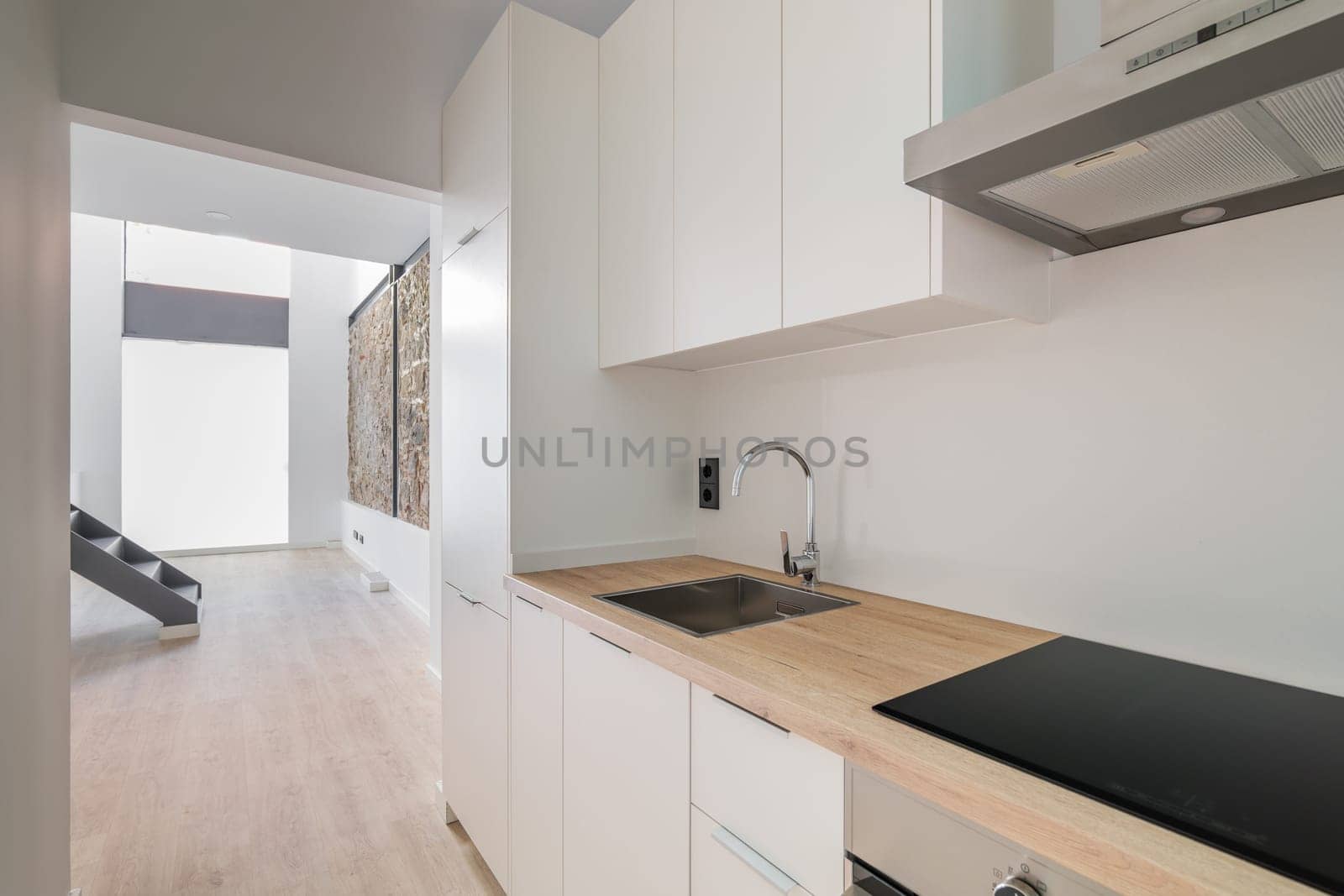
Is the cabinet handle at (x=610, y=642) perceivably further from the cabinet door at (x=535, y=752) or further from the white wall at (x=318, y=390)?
the white wall at (x=318, y=390)

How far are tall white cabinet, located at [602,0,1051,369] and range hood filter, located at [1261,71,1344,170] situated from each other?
394mm

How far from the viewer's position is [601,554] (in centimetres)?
193

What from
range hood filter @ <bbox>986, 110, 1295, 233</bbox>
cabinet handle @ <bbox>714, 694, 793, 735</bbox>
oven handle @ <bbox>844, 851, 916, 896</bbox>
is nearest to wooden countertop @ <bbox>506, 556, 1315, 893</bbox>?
cabinet handle @ <bbox>714, 694, 793, 735</bbox>

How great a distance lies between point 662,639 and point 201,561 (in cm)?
777

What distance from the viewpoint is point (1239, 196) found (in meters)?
0.94

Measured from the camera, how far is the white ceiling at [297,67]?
182cm

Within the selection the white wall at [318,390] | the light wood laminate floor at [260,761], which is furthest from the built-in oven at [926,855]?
the white wall at [318,390]

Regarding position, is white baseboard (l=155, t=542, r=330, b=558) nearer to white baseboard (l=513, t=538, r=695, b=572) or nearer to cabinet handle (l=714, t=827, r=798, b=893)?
white baseboard (l=513, t=538, r=695, b=572)

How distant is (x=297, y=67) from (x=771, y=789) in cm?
247

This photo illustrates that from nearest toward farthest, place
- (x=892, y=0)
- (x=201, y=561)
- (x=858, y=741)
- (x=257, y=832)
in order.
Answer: (x=858, y=741) < (x=892, y=0) < (x=257, y=832) < (x=201, y=561)

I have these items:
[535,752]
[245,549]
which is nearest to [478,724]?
[535,752]

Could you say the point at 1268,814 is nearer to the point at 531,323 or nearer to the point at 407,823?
the point at 531,323

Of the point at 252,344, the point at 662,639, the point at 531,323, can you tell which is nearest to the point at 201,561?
the point at 252,344

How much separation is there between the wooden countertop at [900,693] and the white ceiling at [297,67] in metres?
1.61
